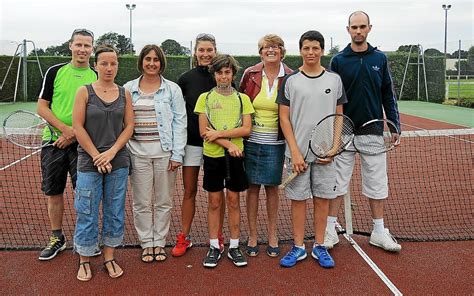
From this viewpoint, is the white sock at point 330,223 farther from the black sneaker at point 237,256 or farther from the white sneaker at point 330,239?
the black sneaker at point 237,256

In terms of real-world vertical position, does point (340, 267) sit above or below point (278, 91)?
below

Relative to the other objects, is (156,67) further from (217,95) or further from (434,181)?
(434,181)

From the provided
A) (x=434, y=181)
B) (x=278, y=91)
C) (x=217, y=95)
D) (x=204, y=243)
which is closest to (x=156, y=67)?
(x=217, y=95)

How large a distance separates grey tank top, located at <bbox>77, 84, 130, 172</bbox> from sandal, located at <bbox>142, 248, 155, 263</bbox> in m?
0.84

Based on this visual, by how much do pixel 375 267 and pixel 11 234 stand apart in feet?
11.2

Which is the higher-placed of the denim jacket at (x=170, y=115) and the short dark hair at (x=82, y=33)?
the short dark hair at (x=82, y=33)

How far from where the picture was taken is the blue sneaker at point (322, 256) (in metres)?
3.83

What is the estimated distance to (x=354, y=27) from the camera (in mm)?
4008

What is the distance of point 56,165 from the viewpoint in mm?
3896

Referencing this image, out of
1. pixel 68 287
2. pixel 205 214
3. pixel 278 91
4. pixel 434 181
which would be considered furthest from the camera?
pixel 434 181

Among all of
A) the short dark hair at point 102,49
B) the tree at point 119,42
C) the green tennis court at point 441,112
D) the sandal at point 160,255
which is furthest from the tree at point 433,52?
the short dark hair at point 102,49

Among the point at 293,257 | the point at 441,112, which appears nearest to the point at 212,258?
the point at 293,257

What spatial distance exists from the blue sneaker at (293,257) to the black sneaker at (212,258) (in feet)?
1.73

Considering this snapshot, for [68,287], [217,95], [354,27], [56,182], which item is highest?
[354,27]
